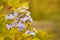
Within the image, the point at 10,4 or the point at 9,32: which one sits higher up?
the point at 10,4

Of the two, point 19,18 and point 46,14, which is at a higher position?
point 46,14

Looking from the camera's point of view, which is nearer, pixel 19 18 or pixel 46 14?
pixel 19 18

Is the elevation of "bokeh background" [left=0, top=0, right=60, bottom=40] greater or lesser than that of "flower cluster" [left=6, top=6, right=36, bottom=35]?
greater

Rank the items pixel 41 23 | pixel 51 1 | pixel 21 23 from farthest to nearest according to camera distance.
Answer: pixel 51 1 < pixel 41 23 < pixel 21 23

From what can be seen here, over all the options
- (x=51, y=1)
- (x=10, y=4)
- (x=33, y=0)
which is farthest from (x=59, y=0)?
(x=10, y=4)

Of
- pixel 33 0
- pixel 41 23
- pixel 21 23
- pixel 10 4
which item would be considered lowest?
pixel 21 23

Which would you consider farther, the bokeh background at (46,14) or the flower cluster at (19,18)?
the bokeh background at (46,14)

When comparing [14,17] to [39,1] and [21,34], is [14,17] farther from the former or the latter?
[39,1]

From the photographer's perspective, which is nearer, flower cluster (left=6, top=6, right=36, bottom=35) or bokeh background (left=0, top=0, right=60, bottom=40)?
flower cluster (left=6, top=6, right=36, bottom=35)

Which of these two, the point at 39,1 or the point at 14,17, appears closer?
the point at 14,17

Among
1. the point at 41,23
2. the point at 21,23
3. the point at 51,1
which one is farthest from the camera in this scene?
the point at 51,1

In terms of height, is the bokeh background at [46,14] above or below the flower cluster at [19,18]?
above
